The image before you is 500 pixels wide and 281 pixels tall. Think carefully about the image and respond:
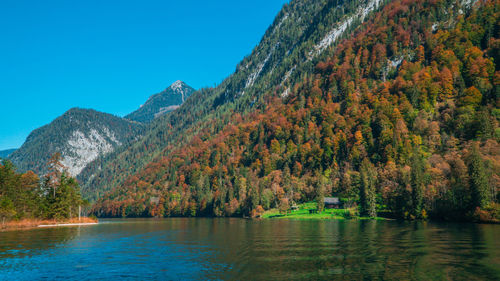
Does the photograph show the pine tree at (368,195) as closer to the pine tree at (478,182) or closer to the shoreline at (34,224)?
the pine tree at (478,182)

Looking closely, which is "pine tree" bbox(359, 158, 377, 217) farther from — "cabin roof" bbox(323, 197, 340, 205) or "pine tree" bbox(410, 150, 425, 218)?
"cabin roof" bbox(323, 197, 340, 205)

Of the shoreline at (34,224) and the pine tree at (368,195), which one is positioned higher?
the pine tree at (368,195)

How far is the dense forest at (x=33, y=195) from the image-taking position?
10975 cm

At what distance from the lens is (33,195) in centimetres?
12862

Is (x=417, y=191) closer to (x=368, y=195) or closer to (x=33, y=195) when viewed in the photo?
(x=368, y=195)

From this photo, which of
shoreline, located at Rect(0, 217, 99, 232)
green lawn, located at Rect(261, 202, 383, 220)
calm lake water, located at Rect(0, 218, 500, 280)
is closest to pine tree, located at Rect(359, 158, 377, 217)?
green lawn, located at Rect(261, 202, 383, 220)

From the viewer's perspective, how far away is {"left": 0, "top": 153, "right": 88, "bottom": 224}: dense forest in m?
110

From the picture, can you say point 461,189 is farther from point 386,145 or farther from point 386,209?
point 386,145

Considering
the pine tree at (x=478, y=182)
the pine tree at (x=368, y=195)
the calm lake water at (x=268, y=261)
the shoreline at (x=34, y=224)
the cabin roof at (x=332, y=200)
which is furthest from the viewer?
the cabin roof at (x=332, y=200)

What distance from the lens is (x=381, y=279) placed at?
3238 cm

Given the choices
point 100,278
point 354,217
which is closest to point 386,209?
point 354,217

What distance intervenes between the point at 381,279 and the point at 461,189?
325 ft

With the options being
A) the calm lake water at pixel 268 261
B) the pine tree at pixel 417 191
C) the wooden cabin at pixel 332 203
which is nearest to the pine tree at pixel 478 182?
the pine tree at pixel 417 191

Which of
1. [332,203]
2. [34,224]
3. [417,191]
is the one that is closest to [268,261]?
[417,191]
